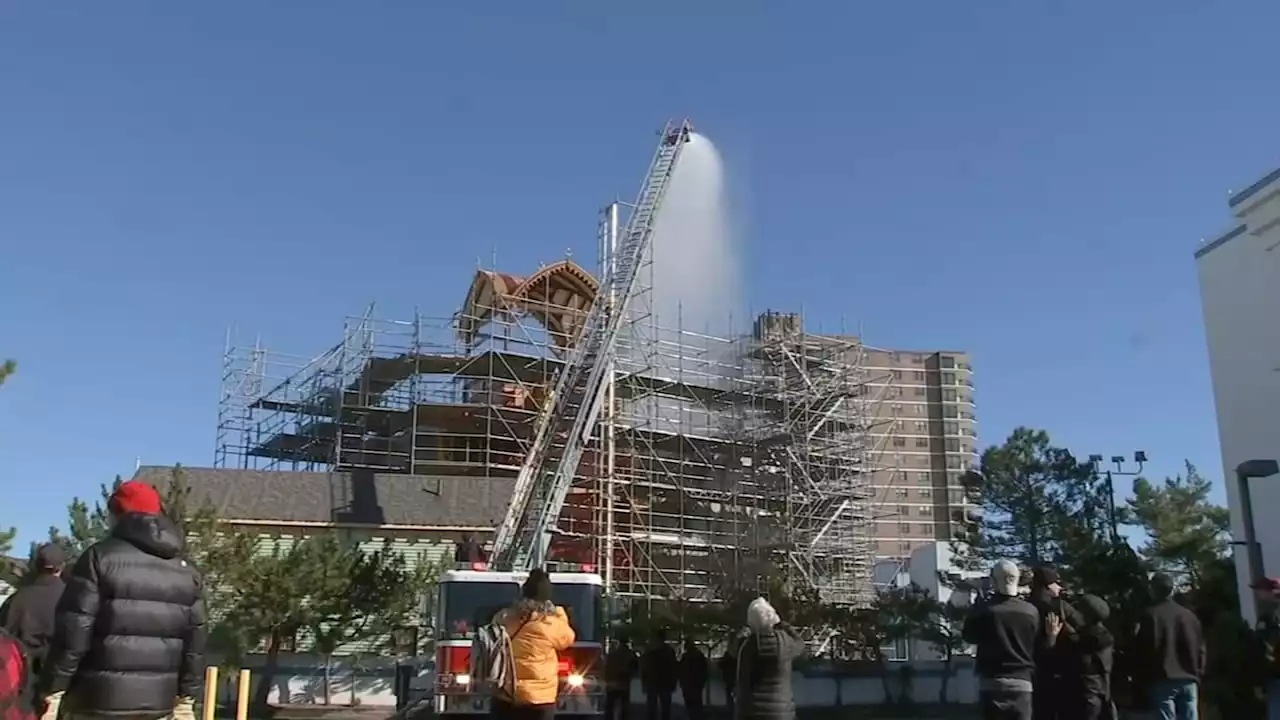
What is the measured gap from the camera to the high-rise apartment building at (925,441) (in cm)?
9969

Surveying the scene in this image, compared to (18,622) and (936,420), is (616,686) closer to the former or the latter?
(18,622)

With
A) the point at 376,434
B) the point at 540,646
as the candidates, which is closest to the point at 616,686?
the point at 540,646

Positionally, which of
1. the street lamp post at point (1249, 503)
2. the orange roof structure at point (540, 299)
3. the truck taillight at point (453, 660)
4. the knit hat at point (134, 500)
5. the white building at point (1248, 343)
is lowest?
the truck taillight at point (453, 660)

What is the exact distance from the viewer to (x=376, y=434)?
1655 inches

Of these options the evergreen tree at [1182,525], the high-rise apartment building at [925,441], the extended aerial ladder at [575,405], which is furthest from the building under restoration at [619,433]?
the high-rise apartment building at [925,441]

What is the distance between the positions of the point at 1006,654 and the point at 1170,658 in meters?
1.90

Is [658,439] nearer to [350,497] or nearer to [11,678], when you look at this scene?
[350,497]

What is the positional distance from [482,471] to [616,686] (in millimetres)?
22666

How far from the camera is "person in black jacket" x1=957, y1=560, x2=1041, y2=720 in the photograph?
7.27 metres

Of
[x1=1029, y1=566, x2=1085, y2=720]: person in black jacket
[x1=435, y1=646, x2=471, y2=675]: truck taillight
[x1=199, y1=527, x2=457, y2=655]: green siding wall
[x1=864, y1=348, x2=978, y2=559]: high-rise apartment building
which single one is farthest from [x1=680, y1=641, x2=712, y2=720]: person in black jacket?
[x1=864, y1=348, x2=978, y2=559]: high-rise apartment building

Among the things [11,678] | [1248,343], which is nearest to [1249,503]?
[1248,343]

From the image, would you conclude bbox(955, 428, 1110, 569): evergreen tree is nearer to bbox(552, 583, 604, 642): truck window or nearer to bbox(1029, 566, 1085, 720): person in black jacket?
bbox(552, 583, 604, 642): truck window

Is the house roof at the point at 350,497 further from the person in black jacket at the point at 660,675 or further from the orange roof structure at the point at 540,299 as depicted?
the person in black jacket at the point at 660,675

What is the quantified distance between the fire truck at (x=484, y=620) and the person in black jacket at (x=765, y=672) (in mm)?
7803
